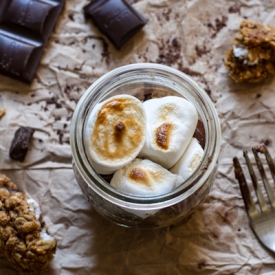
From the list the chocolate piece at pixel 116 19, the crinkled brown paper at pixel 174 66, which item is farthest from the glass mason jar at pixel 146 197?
the chocolate piece at pixel 116 19

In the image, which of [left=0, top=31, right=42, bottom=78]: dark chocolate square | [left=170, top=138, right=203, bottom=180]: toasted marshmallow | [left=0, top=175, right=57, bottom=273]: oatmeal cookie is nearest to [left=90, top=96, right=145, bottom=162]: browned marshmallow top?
[left=170, top=138, right=203, bottom=180]: toasted marshmallow

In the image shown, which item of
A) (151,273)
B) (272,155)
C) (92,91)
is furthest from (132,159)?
(272,155)

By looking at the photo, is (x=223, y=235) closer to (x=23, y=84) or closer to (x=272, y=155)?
(x=272, y=155)

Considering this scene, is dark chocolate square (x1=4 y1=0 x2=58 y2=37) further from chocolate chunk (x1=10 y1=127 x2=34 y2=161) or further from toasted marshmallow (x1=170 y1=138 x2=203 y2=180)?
toasted marshmallow (x1=170 y1=138 x2=203 y2=180)

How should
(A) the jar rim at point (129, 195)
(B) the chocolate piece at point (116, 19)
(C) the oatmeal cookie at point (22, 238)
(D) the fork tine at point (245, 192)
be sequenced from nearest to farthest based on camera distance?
(A) the jar rim at point (129, 195), (C) the oatmeal cookie at point (22, 238), (D) the fork tine at point (245, 192), (B) the chocolate piece at point (116, 19)

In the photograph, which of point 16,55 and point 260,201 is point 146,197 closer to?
point 260,201

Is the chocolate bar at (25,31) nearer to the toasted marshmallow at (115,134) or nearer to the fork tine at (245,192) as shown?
the toasted marshmallow at (115,134)
